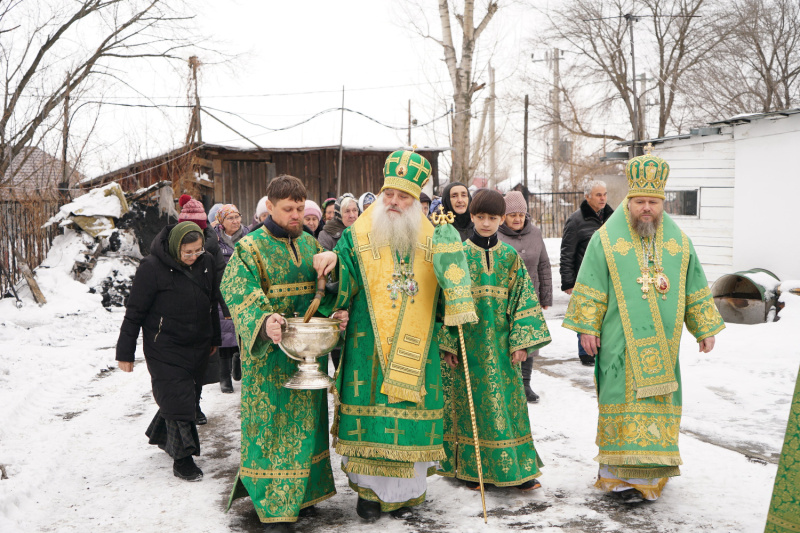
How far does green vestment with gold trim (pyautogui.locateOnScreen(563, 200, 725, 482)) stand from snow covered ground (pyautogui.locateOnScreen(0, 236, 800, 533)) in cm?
34

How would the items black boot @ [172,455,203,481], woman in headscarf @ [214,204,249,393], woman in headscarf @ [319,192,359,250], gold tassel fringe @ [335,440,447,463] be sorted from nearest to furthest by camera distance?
1. gold tassel fringe @ [335,440,447,463]
2. black boot @ [172,455,203,481]
3. woman in headscarf @ [214,204,249,393]
4. woman in headscarf @ [319,192,359,250]

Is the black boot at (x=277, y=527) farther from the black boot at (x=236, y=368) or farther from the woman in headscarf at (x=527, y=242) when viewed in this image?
the black boot at (x=236, y=368)

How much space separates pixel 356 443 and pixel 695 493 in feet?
6.65

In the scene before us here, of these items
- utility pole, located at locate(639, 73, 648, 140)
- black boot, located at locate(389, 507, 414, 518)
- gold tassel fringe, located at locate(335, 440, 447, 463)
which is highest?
utility pole, located at locate(639, 73, 648, 140)

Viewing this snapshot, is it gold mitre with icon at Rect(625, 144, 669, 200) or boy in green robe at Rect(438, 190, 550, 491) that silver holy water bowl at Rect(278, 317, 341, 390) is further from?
gold mitre with icon at Rect(625, 144, 669, 200)

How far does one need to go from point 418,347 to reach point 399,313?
0.70 ft

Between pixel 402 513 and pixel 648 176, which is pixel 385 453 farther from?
pixel 648 176

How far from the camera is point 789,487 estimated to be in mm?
2916

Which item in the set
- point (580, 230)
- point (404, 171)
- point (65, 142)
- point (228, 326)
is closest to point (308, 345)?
point (404, 171)

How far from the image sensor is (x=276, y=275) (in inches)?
147

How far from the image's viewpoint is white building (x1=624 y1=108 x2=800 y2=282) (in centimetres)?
1057

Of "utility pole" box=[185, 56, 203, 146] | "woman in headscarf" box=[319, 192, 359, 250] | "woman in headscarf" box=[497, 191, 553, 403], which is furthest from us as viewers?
"utility pole" box=[185, 56, 203, 146]

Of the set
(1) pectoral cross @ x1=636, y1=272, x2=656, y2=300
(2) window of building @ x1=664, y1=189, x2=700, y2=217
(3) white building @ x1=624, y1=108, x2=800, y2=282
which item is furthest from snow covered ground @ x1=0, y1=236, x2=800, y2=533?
(2) window of building @ x1=664, y1=189, x2=700, y2=217

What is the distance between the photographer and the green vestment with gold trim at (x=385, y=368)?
371cm
